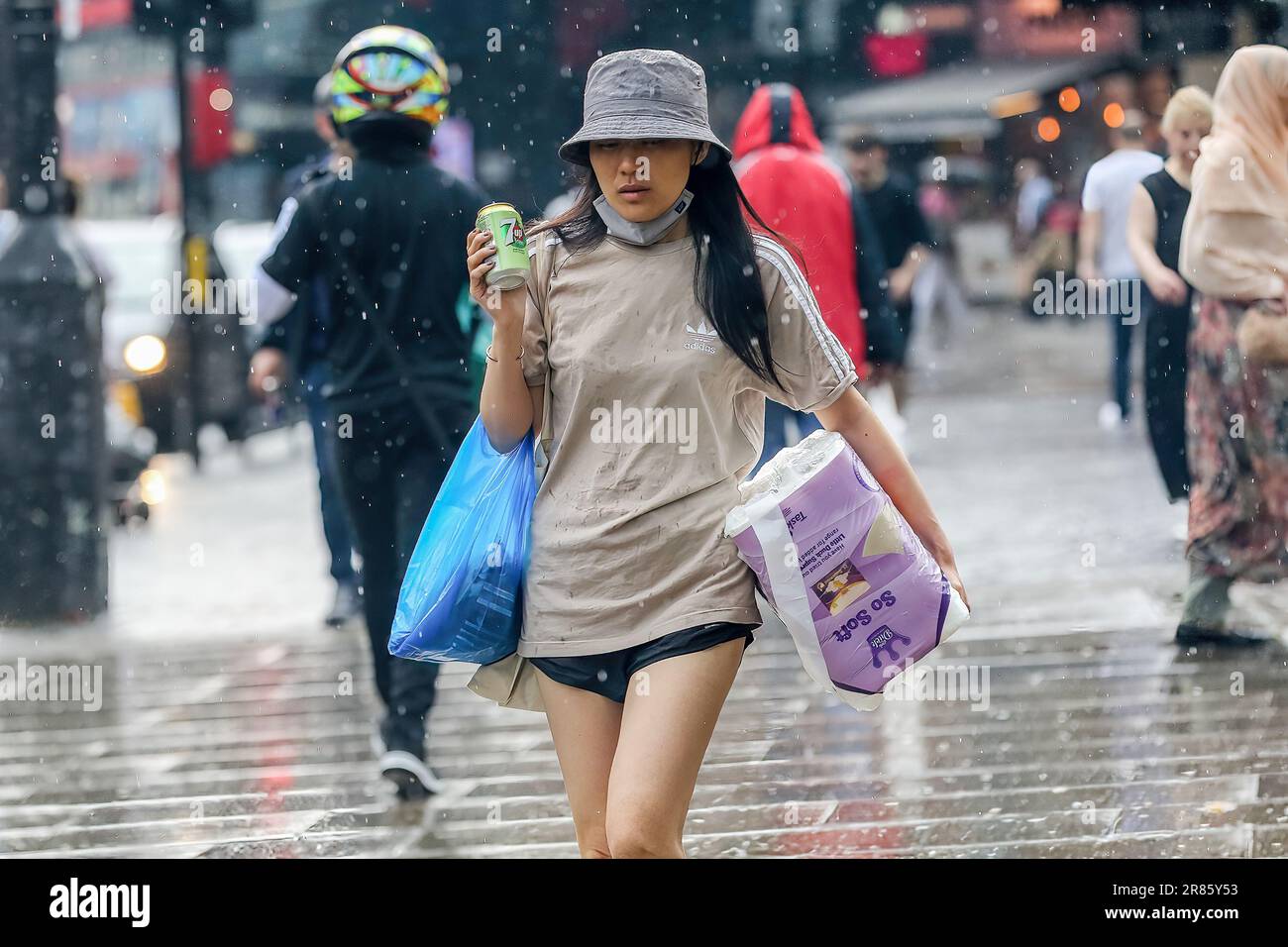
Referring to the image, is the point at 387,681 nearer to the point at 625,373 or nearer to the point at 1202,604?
the point at 625,373

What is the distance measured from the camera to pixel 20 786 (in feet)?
18.3

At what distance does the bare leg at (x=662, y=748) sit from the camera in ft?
10.4

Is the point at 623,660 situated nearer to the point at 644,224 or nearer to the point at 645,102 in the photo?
the point at 644,224

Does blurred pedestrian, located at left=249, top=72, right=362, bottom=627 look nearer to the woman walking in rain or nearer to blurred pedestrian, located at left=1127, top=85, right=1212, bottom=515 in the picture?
the woman walking in rain

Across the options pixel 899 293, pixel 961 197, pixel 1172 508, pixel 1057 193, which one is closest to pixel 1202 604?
pixel 1172 508

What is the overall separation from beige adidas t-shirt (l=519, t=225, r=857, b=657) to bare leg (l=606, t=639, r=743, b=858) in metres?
0.08

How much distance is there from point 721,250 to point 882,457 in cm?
49

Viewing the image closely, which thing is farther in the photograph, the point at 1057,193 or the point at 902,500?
the point at 1057,193

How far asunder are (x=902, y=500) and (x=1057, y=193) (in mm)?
24427

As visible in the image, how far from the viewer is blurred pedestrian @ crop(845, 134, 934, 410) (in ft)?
32.5

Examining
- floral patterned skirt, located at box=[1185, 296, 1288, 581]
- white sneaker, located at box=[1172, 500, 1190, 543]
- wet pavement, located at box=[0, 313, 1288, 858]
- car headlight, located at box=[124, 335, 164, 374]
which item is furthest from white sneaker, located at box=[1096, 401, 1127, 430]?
car headlight, located at box=[124, 335, 164, 374]

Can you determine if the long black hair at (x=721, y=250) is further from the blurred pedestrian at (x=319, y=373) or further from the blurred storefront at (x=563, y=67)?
the blurred storefront at (x=563, y=67)

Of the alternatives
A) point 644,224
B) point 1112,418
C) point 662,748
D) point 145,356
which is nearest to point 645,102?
point 644,224

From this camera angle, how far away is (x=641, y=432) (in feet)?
11.0
